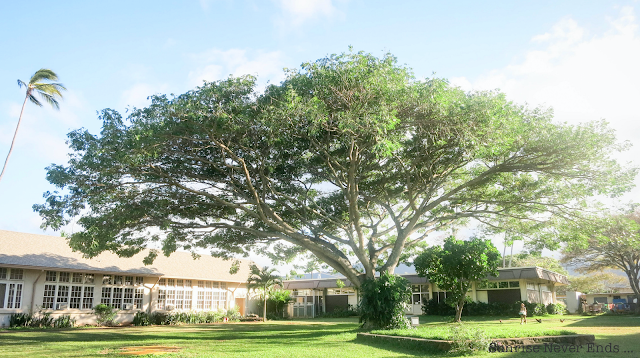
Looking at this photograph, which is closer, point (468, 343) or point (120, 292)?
point (468, 343)

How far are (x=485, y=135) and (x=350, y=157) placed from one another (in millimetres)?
4127

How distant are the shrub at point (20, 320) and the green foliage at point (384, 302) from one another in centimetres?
1601

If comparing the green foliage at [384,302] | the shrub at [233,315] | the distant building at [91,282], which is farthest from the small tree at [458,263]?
the distant building at [91,282]

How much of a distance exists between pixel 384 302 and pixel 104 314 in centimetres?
1632

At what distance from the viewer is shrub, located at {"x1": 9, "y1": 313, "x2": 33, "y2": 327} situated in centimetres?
2133

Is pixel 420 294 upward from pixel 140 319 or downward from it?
upward

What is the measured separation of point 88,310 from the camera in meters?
24.9

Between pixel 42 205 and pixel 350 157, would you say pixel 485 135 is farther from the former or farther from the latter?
pixel 42 205

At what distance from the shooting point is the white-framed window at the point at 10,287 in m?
21.5

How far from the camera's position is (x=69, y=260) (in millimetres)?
24344

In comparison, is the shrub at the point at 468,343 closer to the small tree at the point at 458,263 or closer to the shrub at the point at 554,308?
the small tree at the point at 458,263

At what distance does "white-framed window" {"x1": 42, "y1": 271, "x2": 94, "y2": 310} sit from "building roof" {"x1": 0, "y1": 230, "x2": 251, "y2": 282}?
783 mm

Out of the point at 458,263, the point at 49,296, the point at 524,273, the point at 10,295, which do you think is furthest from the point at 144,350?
the point at 524,273

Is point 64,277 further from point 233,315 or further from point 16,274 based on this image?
point 233,315
